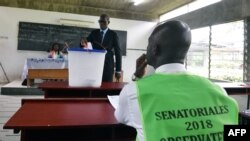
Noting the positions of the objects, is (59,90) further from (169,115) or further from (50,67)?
(50,67)

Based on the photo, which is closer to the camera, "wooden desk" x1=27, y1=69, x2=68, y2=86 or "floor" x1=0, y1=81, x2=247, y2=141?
"floor" x1=0, y1=81, x2=247, y2=141

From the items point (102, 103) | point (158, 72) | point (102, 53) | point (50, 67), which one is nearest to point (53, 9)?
point (50, 67)

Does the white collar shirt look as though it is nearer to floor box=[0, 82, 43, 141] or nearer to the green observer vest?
the green observer vest

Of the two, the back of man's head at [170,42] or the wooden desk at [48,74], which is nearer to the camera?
the back of man's head at [170,42]

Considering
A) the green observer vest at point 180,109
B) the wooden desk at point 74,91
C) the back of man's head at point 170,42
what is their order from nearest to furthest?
the green observer vest at point 180,109, the back of man's head at point 170,42, the wooden desk at point 74,91

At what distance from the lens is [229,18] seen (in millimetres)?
5348

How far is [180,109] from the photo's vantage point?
76 centimetres

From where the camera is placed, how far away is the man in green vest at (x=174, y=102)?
750 mm

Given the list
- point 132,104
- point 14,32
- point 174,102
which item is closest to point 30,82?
point 14,32

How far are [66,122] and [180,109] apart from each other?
528 millimetres

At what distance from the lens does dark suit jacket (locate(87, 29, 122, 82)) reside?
2.65 m

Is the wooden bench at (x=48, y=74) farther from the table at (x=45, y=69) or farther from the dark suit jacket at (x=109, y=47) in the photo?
the dark suit jacket at (x=109, y=47)

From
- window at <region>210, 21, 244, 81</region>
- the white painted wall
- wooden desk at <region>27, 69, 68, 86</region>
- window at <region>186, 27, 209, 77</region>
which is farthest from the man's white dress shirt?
the white painted wall

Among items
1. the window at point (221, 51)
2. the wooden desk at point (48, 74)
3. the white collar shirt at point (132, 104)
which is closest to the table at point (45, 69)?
the wooden desk at point (48, 74)
